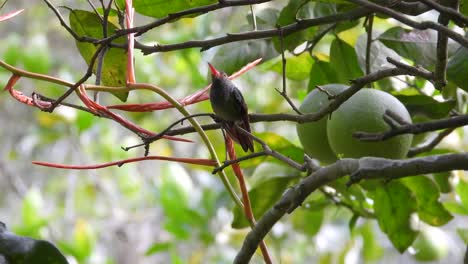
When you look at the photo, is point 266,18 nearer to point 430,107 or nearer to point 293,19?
point 293,19

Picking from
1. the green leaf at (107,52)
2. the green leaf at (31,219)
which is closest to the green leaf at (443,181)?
the green leaf at (107,52)

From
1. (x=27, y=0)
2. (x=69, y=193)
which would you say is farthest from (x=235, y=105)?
(x=27, y=0)

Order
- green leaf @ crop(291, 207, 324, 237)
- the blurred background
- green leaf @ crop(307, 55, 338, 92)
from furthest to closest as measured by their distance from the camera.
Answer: the blurred background < green leaf @ crop(291, 207, 324, 237) < green leaf @ crop(307, 55, 338, 92)

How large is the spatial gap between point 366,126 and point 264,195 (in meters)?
0.21

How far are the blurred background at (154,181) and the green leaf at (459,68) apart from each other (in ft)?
0.60

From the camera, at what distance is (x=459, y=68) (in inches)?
21.7

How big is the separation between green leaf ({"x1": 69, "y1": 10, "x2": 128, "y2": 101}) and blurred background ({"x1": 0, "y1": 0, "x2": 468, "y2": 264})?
112mm

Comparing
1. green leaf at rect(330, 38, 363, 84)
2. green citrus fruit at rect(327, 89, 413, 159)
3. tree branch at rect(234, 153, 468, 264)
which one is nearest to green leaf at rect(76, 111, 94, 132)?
green leaf at rect(330, 38, 363, 84)

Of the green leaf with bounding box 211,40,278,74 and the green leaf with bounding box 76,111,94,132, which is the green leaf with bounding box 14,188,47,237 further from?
the green leaf with bounding box 211,40,278,74

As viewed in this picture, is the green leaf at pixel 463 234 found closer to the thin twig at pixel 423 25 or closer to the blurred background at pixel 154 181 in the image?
the blurred background at pixel 154 181

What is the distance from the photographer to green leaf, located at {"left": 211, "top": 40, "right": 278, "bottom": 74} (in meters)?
0.68

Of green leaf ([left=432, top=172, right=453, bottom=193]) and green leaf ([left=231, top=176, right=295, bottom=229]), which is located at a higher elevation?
green leaf ([left=231, top=176, right=295, bottom=229])

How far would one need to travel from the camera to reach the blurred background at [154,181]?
1353mm

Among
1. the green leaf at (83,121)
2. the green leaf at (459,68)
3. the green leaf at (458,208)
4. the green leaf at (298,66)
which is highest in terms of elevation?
the green leaf at (459,68)
